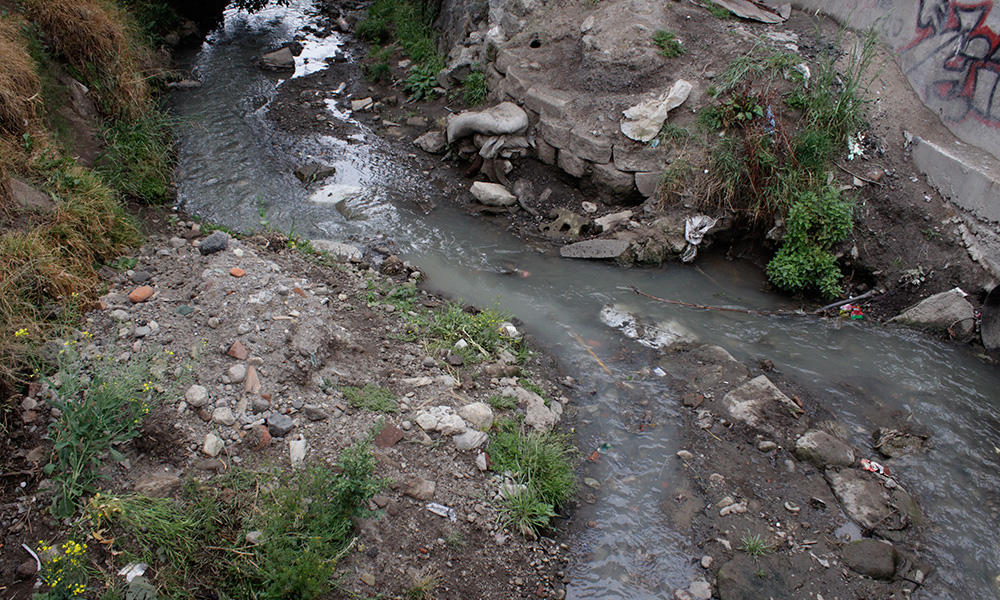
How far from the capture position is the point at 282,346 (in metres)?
3.40

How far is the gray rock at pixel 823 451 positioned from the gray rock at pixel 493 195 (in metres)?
3.87

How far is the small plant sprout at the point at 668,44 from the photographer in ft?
21.7

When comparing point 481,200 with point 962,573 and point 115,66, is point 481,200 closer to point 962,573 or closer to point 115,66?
point 115,66

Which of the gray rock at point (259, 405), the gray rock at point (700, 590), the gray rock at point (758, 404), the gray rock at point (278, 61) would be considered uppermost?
the gray rock at point (278, 61)

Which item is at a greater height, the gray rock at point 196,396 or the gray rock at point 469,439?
the gray rock at point 196,396

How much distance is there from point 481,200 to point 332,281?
7.87 feet

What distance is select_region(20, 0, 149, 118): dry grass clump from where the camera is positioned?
5.44m

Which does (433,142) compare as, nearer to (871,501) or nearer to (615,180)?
(615,180)

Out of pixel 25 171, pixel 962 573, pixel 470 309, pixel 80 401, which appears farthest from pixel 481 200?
pixel 962 573

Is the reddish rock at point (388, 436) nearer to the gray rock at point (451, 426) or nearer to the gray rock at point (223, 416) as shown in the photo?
the gray rock at point (451, 426)

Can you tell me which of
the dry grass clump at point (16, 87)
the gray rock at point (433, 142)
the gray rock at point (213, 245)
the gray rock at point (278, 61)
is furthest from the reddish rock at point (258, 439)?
the gray rock at point (278, 61)

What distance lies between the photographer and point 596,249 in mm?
5656

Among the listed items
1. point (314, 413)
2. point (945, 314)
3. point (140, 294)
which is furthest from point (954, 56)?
point (140, 294)

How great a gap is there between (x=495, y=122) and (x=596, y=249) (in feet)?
6.57
